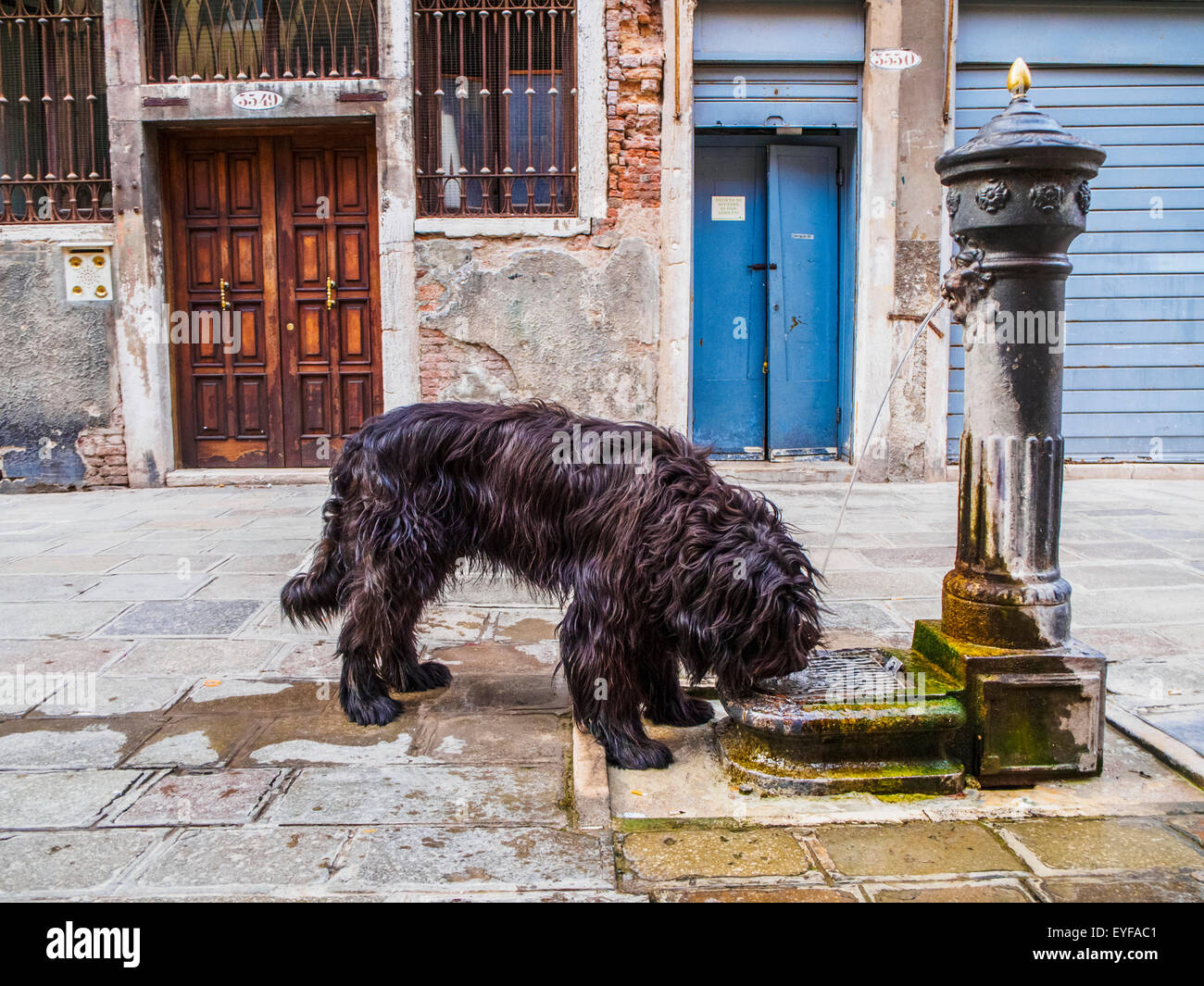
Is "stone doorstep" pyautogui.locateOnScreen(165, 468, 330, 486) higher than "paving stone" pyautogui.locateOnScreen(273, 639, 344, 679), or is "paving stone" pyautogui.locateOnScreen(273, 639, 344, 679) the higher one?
"stone doorstep" pyautogui.locateOnScreen(165, 468, 330, 486)

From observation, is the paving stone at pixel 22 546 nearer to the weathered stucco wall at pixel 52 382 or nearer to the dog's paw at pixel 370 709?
the weathered stucco wall at pixel 52 382

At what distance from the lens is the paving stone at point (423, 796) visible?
2.77m

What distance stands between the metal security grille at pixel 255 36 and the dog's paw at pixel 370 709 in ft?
20.1

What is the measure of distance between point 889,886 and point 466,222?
21.3 feet

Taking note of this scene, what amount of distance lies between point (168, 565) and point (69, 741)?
2.33m

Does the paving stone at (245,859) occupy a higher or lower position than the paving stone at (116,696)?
lower

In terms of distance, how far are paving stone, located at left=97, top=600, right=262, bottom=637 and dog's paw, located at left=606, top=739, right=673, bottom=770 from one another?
6.69ft

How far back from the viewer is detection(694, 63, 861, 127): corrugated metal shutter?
8.12 meters

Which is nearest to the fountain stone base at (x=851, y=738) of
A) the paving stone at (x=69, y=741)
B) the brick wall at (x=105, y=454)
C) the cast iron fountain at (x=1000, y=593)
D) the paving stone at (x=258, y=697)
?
the cast iron fountain at (x=1000, y=593)

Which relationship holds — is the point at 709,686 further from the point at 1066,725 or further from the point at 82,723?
the point at 82,723

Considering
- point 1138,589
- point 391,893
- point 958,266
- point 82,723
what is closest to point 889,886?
point 391,893

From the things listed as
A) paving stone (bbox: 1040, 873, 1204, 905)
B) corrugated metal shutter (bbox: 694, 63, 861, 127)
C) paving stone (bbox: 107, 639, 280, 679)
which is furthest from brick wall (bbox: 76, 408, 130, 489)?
paving stone (bbox: 1040, 873, 1204, 905)

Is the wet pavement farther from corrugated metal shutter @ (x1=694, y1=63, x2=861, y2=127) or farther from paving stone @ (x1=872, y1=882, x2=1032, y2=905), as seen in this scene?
corrugated metal shutter @ (x1=694, y1=63, x2=861, y2=127)

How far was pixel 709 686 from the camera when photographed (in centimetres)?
371
